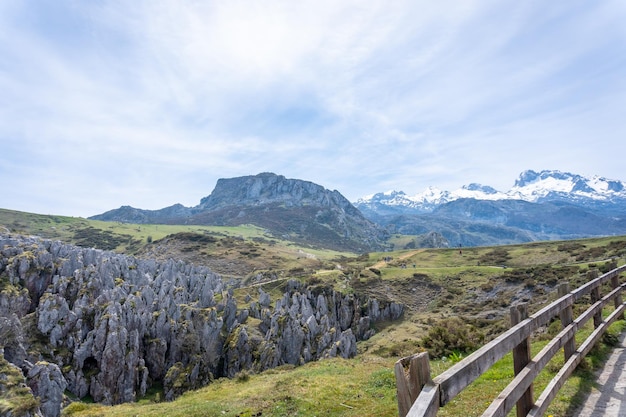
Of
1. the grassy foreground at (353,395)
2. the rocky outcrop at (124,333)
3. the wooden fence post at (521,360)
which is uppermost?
the wooden fence post at (521,360)

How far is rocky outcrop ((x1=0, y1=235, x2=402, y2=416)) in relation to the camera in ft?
121

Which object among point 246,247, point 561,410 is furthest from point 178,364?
point 246,247

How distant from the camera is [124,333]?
132ft

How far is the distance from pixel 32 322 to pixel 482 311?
227ft

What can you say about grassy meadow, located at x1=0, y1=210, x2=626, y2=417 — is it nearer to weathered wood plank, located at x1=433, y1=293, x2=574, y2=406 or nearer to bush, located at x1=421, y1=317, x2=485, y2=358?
bush, located at x1=421, y1=317, x2=485, y2=358

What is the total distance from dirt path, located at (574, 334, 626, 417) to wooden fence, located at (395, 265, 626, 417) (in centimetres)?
76

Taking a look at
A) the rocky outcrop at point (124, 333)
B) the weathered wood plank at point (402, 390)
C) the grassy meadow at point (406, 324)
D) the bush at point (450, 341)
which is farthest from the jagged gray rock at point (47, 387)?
the weathered wood plank at point (402, 390)

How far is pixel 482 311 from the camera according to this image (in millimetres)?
63219

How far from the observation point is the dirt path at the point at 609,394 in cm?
764

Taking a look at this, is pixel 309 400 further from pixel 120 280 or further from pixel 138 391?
pixel 120 280

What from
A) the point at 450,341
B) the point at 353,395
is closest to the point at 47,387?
the point at 353,395

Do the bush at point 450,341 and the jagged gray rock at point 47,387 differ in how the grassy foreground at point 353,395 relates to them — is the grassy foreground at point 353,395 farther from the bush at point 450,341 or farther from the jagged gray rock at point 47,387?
the jagged gray rock at point 47,387

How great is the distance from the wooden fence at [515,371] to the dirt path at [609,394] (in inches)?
29.7

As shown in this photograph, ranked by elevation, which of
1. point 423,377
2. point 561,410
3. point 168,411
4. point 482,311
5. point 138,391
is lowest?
point 138,391
